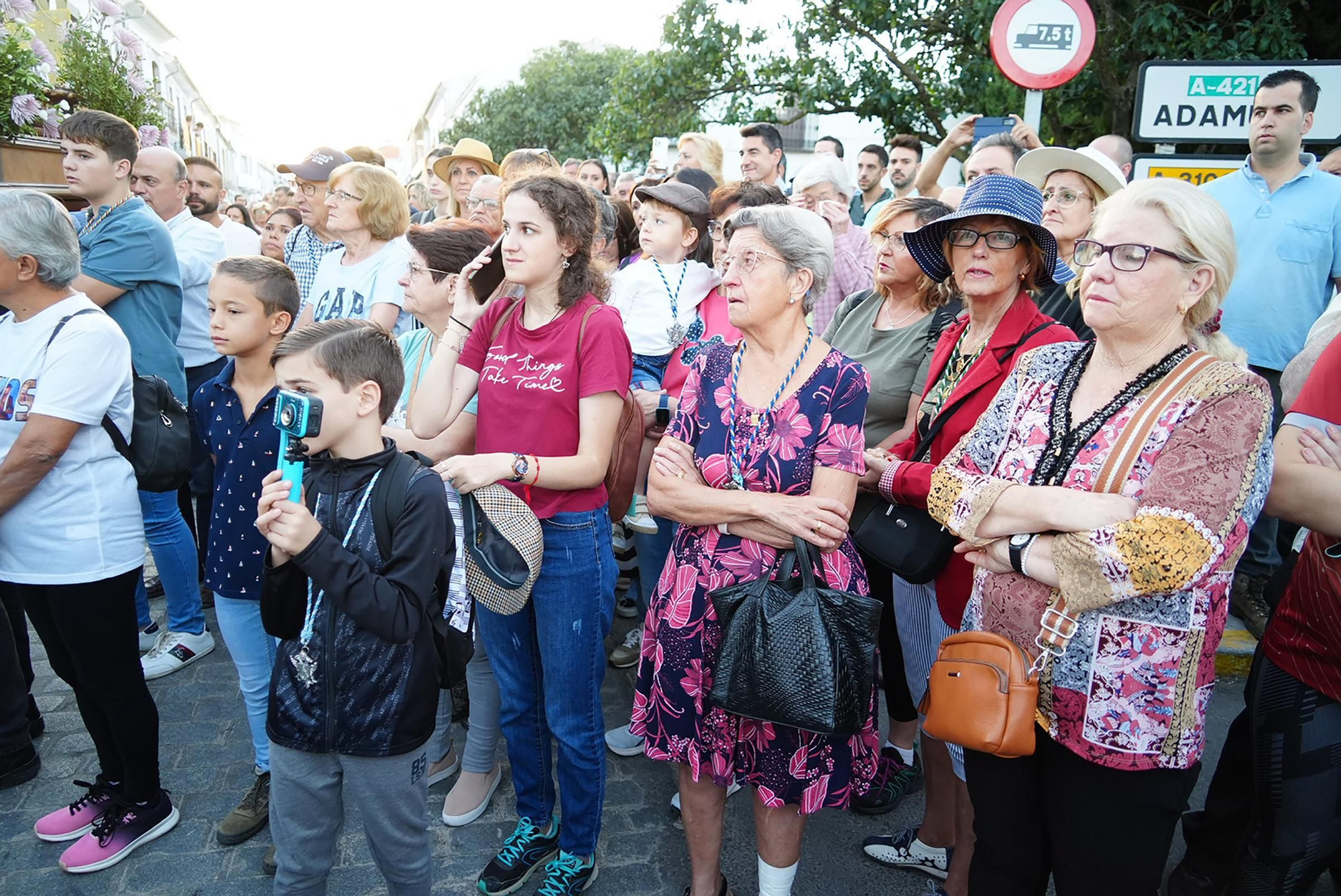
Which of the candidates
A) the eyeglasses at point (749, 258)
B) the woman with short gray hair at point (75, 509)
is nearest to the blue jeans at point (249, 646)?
the woman with short gray hair at point (75, 509)

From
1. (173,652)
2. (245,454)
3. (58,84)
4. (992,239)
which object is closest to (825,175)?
(992,239)

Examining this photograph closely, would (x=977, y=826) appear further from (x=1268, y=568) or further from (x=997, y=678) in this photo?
(x=1268, y=568)

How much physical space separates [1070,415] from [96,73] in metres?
7.48

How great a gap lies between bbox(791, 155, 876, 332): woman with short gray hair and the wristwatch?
2223 mm

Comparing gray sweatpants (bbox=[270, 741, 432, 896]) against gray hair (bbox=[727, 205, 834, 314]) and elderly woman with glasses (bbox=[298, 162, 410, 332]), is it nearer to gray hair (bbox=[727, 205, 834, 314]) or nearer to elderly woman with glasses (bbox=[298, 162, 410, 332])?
gray hair (bbox=[727, 205, 834, 314])

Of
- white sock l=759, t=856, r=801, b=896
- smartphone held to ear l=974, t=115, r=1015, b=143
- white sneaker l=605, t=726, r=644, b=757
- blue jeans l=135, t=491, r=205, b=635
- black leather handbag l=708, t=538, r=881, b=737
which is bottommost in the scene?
white sneaker l=605, t=726, r=644, b=757

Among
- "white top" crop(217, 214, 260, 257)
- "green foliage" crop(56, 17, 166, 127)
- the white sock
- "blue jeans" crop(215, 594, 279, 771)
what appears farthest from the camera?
"white top" crop(217, 214, 260, 257)

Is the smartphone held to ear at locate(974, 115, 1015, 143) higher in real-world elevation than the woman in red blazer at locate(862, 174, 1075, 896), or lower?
higher

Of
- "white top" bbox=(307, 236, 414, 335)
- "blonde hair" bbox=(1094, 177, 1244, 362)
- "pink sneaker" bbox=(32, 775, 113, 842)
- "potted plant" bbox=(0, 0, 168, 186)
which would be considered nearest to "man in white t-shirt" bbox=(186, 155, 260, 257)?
"potted plant" bbox=(0, 0, 168, 186)

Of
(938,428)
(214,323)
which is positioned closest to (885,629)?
(938,428)

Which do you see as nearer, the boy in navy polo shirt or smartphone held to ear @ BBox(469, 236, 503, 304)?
the boy in navy polo shirt

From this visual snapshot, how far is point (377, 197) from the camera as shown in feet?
13.3

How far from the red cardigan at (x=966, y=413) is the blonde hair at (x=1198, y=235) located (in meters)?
0.56

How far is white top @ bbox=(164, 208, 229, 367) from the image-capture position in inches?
198
